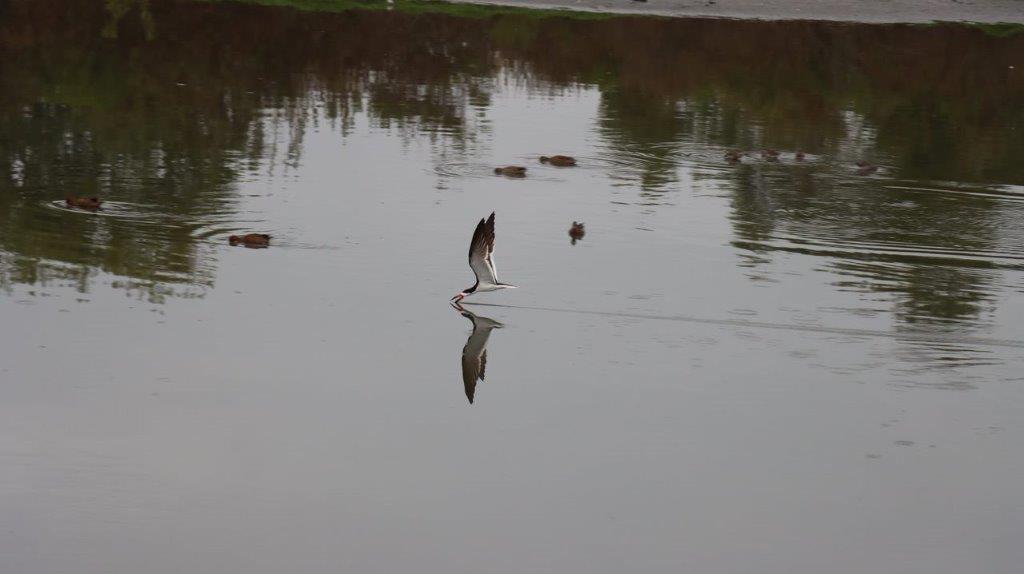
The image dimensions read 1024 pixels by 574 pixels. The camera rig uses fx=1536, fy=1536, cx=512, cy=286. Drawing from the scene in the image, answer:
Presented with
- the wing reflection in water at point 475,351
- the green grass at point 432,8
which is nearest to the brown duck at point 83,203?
the wing reflection in water at point 475,351

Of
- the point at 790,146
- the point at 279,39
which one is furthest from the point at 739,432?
the point at 279,39

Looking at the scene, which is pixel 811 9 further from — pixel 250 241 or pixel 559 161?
pixel 250 241

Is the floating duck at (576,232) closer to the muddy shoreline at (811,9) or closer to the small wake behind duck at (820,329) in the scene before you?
→ the small wake behind duck at (820,329)

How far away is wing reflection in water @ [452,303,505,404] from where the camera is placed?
34.4ft

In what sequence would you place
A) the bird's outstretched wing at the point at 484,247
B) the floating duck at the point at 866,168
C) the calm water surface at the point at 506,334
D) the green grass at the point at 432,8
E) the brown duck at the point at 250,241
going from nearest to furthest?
the calm water surface at the point at 506,334 → the bird's outstretched wing at the point at 484,247 → the brown duck at the point at 250,241 → the floating duck at the point at 866,168 → the green grass at the point at 432,8

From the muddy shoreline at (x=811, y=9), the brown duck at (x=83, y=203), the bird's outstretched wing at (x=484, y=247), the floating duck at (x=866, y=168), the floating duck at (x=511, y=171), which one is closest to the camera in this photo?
the bird's outstretched wing at (x=484, y=247)

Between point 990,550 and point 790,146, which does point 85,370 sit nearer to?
point 990,550

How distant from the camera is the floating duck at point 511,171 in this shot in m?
17.1

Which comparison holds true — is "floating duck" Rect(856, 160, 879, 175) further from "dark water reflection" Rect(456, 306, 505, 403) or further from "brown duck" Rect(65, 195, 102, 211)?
"brown duck" Rect(65, 195, 102, 211)

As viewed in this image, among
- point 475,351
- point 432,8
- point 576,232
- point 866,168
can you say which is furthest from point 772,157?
point 432,8

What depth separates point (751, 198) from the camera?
16.6m

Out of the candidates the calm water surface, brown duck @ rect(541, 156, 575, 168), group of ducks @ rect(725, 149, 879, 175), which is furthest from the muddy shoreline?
brown duck @ rect(541, 156, 575, 168)

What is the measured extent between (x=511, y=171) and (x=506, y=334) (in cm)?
582

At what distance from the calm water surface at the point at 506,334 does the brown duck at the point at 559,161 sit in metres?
0.20
